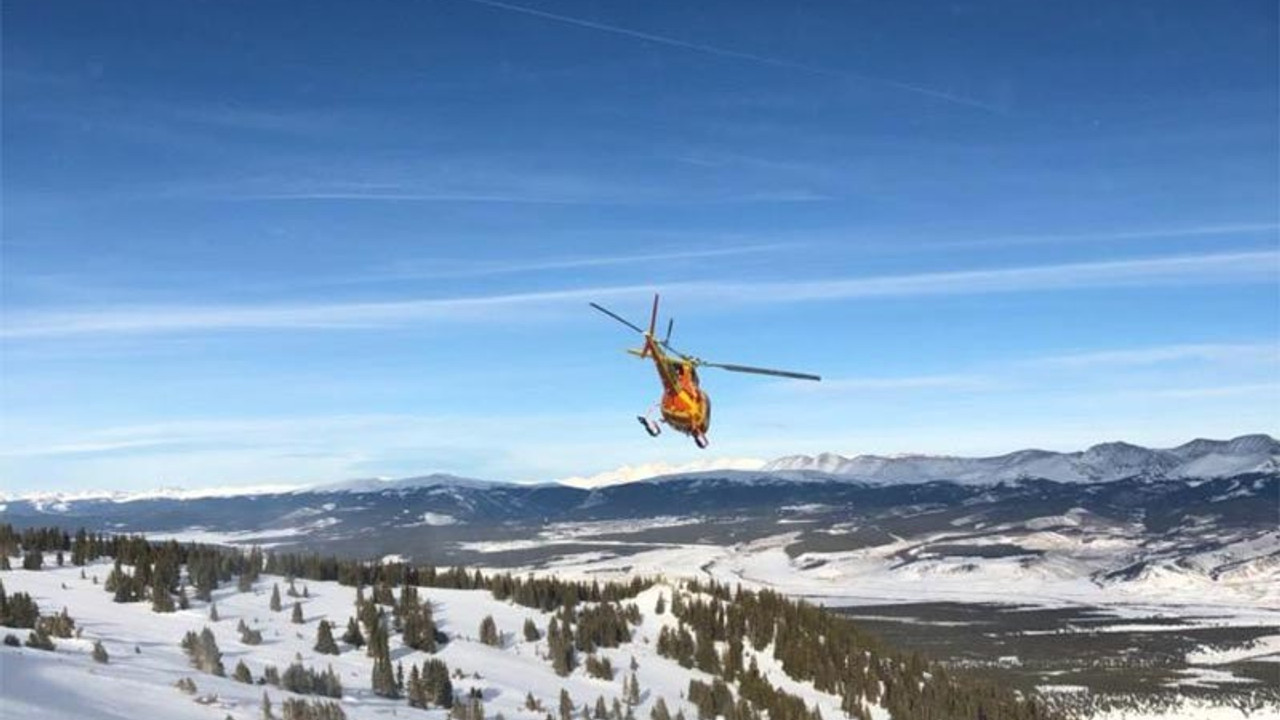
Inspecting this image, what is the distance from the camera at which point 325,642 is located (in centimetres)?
3641

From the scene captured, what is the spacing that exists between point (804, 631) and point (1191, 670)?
60565mm

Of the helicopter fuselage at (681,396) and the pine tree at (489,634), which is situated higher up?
the helicopter fuselage at (681,396)

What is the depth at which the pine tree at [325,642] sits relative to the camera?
3628 centimetres

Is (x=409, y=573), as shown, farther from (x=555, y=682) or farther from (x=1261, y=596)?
(x=1261, y=596)

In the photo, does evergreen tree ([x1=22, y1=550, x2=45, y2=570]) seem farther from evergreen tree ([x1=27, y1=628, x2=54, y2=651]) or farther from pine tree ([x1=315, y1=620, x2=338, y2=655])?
evergreen tree ([x1=27, y1=628, x2=54, y2=651])

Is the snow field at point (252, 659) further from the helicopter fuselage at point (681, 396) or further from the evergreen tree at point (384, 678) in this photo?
the helicopter fuselage at point (681, 396)

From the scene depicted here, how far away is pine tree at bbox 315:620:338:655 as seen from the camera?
36281 mm

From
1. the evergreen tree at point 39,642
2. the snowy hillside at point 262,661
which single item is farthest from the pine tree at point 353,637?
the evergreen tree at point 39,642

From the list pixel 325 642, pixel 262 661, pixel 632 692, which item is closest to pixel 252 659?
pixel 262 661

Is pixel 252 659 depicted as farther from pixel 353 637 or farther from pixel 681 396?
pixel 681 396

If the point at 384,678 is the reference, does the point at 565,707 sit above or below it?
below

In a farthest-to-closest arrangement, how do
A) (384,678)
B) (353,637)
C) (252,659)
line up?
(353,637), (252,659), (384,678)

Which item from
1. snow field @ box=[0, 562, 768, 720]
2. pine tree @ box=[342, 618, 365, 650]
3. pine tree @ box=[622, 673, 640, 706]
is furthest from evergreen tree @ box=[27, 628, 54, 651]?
pine tree @ box=[622, 673, 640, 706]

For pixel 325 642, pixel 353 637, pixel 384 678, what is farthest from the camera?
pixel 353 637
